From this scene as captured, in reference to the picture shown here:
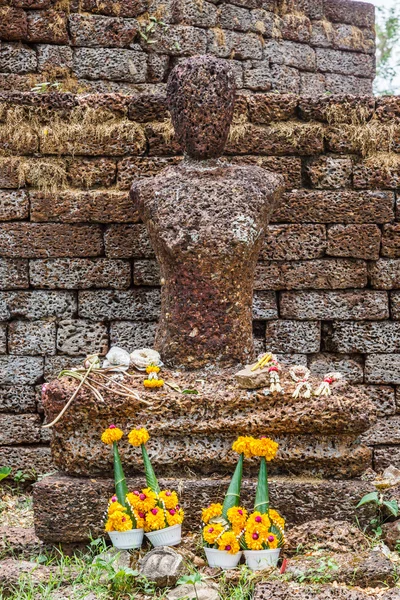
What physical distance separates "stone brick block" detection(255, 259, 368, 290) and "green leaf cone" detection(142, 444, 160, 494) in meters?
1.98

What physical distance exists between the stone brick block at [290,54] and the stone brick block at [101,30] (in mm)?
1288

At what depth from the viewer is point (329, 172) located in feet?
19.1

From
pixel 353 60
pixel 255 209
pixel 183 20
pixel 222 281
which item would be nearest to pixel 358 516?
pixel 222 281

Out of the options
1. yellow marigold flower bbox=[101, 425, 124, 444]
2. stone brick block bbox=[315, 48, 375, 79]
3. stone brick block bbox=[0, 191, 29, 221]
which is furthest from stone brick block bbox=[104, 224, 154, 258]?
stone brick block bbox=[315, 48, 375, 79]

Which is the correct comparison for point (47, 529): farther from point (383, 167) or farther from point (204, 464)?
point (383, 167)

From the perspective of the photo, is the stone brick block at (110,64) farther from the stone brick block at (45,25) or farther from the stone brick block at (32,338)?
the stone brick block at (32,338)

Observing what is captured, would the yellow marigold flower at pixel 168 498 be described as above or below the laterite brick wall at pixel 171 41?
below

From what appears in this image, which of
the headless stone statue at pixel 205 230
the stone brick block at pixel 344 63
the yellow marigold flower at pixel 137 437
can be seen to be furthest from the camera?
the stone brick block at pixel 344 63

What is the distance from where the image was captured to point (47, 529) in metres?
4.14

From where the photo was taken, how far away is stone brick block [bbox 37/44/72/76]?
7.16 metres

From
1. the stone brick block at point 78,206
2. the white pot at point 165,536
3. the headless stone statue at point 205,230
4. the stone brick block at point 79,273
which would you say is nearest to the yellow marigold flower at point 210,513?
the white pot at point 165,536

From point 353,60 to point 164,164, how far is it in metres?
3.44

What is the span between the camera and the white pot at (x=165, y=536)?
392cm

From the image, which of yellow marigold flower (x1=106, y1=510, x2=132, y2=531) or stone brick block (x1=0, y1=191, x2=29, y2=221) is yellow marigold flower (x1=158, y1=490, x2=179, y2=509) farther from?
stone brick block (x1=0, y1=191, x2=29, y2=221)
